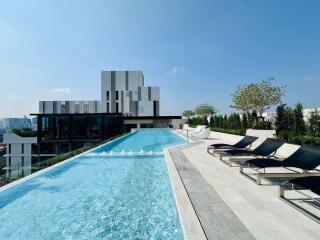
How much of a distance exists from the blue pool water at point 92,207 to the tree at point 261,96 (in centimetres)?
1651

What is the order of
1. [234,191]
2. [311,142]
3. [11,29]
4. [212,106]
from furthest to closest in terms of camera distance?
[212,106], [11,29], [311,142], [234,191]

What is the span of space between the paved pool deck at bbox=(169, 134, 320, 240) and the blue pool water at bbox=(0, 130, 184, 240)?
18.7 inches

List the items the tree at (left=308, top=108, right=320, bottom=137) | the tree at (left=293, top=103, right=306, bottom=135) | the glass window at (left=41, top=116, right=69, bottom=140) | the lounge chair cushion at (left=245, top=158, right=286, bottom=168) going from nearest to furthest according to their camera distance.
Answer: the lounge chair cushion at (left=245, top=158, right=286, bottom=168) → the tree at (left=308, top=108, right=320, bottom=137) → the tree at (left=293, top=103, right=306, bottom=135) → the glass window at (left=41, top=116, right=69, bottom=140)

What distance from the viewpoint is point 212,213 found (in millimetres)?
3750

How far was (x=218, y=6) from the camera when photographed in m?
14.2

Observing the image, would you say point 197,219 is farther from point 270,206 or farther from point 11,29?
point 11,29

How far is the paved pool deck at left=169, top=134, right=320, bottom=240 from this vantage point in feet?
10.2

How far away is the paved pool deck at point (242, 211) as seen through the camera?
3.12 meters

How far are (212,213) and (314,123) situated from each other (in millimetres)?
10798

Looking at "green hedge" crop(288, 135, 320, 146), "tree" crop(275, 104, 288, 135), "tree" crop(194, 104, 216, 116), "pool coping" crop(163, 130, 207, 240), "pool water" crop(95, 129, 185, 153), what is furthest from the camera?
"tree" crop(194, 104, 216, 116)

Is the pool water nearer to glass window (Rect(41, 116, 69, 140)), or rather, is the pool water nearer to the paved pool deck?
the paved pool deck

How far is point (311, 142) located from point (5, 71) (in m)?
16.7

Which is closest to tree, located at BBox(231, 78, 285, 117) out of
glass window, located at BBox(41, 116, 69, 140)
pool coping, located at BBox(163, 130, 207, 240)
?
pool coping, located at BBox(163, 130, 207, 240)

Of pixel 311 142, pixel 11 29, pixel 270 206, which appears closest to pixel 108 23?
pixel 11 29
